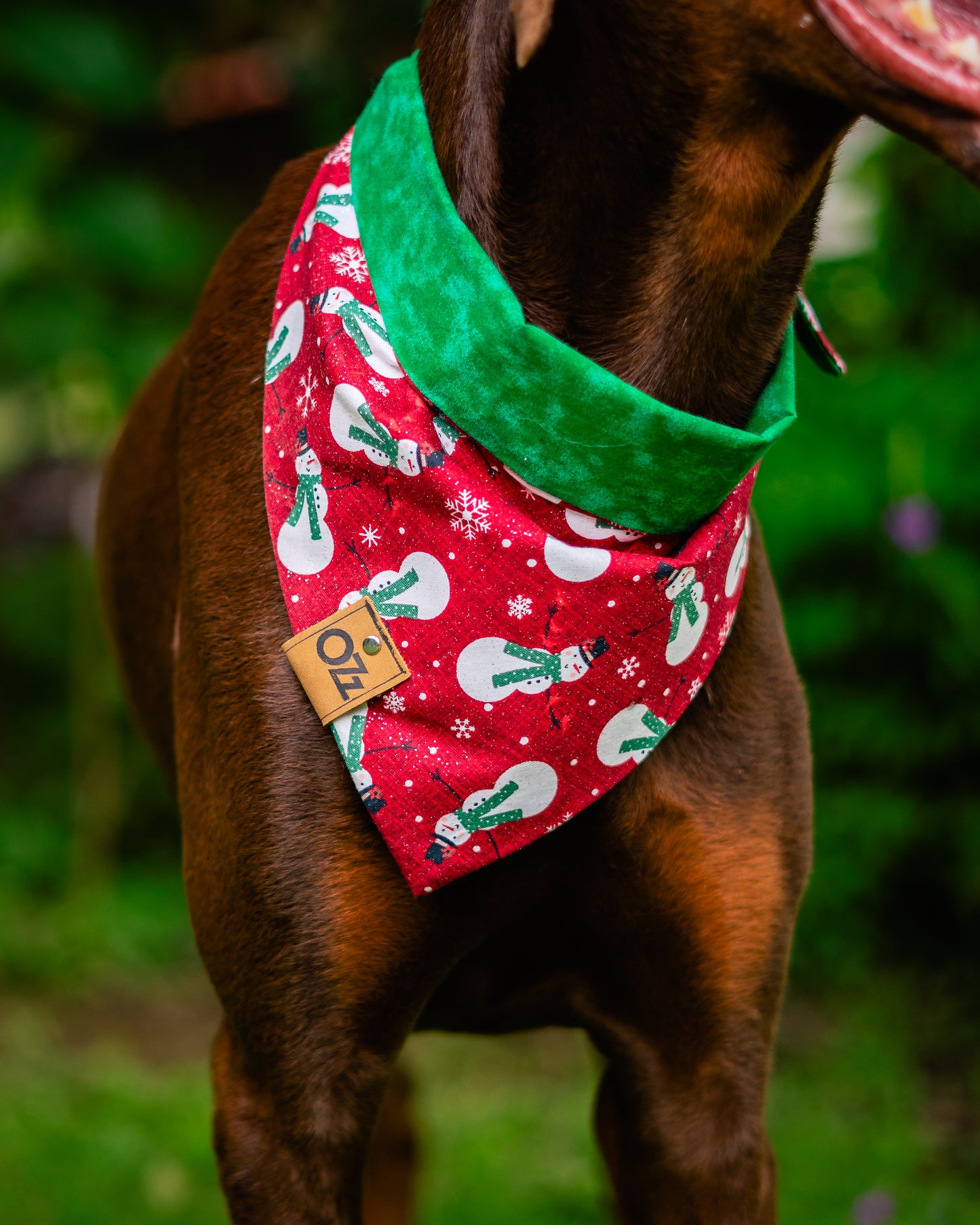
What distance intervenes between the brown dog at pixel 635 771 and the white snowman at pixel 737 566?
0.33 ft

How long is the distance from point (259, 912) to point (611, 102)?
3.25 ft

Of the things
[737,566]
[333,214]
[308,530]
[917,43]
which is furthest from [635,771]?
[917,43]

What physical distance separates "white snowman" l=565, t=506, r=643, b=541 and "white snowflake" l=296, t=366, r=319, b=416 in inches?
12.9

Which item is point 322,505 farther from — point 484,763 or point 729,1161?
point 729,1161

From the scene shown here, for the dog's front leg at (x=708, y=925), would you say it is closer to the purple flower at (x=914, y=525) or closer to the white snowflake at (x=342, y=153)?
the white snowflake at (x=342, y=153)

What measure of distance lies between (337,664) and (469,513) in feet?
0.76

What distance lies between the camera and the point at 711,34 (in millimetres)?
1436

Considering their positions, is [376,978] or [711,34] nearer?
[711,34]

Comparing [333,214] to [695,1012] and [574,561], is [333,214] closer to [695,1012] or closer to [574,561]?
[574,561]

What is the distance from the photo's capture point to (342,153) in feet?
6.18

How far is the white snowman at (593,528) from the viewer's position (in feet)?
5.52

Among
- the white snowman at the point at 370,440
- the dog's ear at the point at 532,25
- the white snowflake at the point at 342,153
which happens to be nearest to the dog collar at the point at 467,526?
the white snowman at the point at 370,440

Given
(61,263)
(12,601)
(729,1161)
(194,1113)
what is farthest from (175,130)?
(729,1161)

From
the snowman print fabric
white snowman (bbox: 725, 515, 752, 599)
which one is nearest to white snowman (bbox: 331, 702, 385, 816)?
the snowman print fabric
